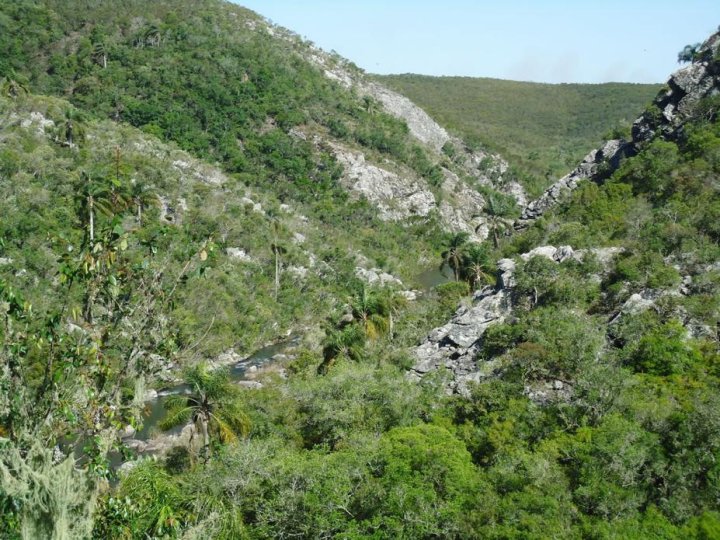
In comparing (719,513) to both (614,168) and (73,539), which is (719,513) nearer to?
(73,539)

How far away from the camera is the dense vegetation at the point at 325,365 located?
7738mm

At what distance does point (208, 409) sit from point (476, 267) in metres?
38.2

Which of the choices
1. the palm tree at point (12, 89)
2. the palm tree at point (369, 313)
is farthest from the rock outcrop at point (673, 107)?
the palm tree at point (12, 89)

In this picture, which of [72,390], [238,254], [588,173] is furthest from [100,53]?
[72,390]

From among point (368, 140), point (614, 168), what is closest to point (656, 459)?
point (614, 168)

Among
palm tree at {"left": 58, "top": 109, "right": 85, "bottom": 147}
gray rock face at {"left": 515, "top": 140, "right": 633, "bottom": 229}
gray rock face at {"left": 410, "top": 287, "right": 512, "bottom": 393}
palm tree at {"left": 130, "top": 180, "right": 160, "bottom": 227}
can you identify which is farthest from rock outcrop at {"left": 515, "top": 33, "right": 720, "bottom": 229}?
palm tree at {"left": 58, "top": 109, "right": 85, "bottom": 147}

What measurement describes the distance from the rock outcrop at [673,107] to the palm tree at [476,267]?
26.0 meters

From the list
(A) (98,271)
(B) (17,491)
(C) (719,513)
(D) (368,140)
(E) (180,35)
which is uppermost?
(E) (180,35)

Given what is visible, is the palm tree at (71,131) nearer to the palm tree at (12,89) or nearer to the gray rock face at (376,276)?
the palm tree at (12,89)

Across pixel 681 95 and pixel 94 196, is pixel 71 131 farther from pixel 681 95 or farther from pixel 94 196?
pixel 681 95

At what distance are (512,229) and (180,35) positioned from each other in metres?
88.1

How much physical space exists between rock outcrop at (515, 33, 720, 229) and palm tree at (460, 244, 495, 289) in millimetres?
26010

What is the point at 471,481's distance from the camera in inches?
872

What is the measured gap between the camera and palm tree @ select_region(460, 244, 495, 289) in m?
61.7
